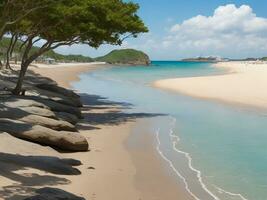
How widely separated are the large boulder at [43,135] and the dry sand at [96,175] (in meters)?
0.39

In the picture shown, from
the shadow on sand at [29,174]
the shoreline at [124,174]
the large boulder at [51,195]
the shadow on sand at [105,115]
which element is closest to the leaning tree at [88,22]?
the shadow on sand at [105,115]

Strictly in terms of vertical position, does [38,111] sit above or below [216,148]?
above

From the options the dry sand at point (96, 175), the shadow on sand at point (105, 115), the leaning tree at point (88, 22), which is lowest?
the shadow on sand at point (105, 115)

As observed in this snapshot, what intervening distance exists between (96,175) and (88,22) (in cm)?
1277

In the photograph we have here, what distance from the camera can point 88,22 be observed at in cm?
2422

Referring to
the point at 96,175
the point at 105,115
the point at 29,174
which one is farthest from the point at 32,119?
the point at 105,115

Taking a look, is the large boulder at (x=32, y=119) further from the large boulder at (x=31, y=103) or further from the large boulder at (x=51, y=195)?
the large boulder at (x=51, y=195)

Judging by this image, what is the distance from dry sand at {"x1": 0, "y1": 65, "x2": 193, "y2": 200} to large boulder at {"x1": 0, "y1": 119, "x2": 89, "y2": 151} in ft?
1.27

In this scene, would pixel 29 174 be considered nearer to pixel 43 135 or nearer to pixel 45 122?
pixel 43 135

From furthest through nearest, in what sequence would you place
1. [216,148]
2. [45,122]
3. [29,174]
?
[216,148] → [45,122] → [29,174]

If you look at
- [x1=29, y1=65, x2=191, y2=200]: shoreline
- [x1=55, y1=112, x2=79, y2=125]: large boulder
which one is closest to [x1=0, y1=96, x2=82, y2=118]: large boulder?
[x1=55, y1=112, x2=79, y2=125]: large boulder

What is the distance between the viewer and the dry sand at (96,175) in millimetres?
10852

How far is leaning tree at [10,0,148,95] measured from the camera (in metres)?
23.2

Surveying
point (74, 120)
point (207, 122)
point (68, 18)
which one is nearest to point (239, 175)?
point (74, 120)
